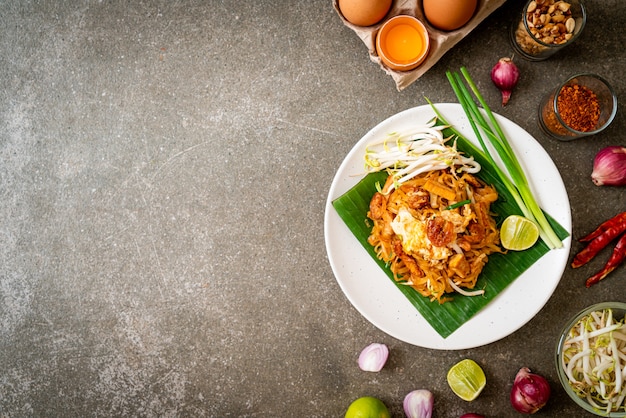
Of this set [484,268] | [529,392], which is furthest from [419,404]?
[484,268]

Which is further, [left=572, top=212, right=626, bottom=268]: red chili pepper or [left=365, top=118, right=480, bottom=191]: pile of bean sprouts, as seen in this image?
[left=572, top=212, right=626, bottom=268]: red chili pepper

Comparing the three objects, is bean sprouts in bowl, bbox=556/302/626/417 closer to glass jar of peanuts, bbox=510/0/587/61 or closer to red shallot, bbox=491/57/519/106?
red shallot, bbox=491/57/519/106

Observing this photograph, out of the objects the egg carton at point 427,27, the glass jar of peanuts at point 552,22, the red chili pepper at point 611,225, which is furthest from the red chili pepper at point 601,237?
the egg carton at point 427,27

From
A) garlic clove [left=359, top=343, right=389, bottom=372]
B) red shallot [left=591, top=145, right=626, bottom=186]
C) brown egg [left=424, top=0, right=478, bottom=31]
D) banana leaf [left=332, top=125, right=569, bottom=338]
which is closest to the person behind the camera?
brown egg [left=424, top=0, right=478, bottom=31]

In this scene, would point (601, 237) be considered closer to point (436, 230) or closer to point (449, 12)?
point (436, 230)

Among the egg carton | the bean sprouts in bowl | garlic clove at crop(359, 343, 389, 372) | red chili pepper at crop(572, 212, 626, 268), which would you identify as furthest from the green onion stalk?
garlic clove at crop(359, 343, 389, 372)

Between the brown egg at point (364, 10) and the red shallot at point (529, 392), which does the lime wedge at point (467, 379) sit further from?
the brown egg at point (364, 10)

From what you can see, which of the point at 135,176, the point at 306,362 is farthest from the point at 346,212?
the point at 135,176
